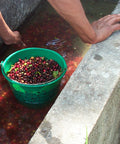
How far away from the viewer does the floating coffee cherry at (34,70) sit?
246cm

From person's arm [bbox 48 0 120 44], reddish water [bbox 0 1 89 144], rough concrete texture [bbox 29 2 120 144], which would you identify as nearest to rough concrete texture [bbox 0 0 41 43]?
reddish water [bbox 0 1 89 144]

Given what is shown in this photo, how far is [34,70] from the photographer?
8.34 feet

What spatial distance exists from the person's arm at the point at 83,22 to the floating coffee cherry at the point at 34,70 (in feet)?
1.99

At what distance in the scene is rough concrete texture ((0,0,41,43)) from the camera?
10.9ft

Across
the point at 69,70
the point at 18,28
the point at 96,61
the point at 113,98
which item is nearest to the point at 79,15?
the point at 96,61

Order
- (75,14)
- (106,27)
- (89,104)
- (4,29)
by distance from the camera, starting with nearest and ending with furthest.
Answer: (89,104) < (75,14) < (106,27) < (4,29)

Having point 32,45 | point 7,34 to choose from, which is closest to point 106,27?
point 7,34

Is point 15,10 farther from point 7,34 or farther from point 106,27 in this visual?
point 106,27

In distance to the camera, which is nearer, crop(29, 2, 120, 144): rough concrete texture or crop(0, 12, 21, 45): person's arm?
crop(29, 2, 120, 144): rough concrete texture

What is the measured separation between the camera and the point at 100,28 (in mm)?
2215

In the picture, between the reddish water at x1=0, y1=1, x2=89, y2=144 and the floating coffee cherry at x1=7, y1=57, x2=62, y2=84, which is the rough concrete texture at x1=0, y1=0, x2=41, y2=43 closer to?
the reddish water at x1=0, y1=1, x2=89, y2=144

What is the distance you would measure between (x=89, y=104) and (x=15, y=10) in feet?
8.22

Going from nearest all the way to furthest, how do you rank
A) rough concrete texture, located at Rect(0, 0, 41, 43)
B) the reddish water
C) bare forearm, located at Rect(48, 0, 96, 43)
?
bare forearm, located at Rect(48, 0, 96, 43) → the reddish water → rough concrete texture, located at Rect(0, 0, 41, 43)

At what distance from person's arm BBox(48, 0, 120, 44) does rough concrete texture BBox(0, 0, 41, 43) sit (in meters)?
1.60
